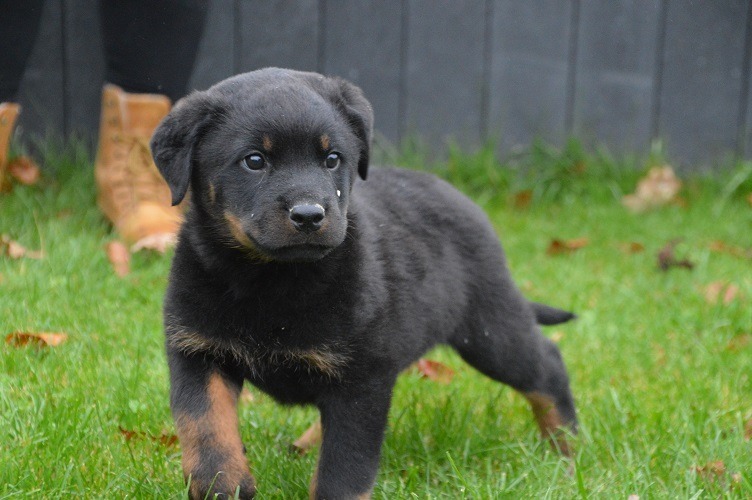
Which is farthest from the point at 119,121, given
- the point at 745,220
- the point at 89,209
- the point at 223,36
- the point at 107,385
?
the point at 745,220

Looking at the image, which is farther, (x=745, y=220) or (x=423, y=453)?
(x=745, y=220)

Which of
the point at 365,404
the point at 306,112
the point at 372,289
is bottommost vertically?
the point at 365,404

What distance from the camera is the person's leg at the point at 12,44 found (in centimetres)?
390

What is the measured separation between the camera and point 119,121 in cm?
459

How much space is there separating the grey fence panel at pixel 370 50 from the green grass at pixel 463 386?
0.99m

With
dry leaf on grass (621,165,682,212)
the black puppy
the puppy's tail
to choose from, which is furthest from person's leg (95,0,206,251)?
dry leaf on grass (621,165,682,212)

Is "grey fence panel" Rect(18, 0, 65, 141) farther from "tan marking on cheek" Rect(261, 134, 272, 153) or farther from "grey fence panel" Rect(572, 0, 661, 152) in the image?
"tan marking on cheek" Rect(261, 134, 272, 153)

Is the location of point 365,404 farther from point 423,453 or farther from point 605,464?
point 605,464

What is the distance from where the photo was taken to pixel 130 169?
4.64 metres

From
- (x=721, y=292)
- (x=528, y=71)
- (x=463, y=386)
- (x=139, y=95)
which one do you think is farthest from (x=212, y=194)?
(x=528, y=71)

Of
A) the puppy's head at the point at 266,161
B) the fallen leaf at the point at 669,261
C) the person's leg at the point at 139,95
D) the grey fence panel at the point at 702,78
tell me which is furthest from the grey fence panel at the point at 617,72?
the puppy's head at the point at 266,161

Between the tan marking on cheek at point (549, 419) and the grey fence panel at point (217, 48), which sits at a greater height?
the grey fence panel at point (217, 48)

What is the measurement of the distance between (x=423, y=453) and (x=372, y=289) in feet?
2.09

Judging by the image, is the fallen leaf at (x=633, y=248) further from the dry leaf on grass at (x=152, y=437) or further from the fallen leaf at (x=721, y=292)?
the dry leaf on grass at (x=152, y=437)
